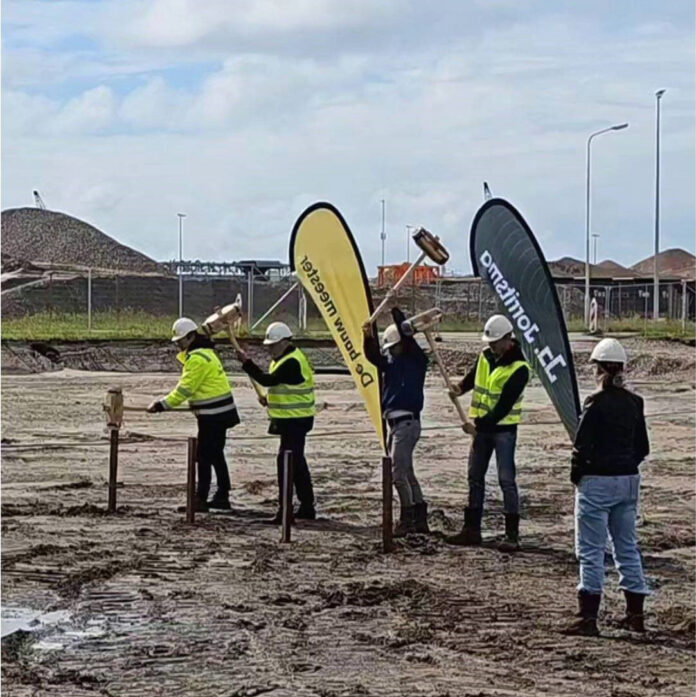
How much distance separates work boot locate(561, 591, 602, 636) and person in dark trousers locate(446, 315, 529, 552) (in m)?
2.99

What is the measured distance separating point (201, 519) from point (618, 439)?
5.58m

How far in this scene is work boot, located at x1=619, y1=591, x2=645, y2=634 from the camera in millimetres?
9469

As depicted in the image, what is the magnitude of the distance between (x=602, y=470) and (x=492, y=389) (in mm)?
2942

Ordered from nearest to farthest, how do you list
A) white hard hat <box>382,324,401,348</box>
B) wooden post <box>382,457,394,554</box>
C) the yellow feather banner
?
1. wooden post <box>382,457,394,554</box>
2. white hard hat <box>382,324,401,348</box>
3. the yellow feather banner

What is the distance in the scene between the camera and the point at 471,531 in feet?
41.5

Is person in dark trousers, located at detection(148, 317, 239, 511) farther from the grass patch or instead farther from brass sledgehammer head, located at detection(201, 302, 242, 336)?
the grass patch

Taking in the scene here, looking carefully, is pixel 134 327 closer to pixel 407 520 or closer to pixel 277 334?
pixel 277 334

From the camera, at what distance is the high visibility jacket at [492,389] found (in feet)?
40.3

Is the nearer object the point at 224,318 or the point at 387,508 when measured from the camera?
the point at 387,508

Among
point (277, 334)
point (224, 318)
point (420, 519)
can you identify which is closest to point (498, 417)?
point (420, 519)

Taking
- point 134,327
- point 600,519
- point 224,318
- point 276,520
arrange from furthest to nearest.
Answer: point 134,327
point 224,318
point 276,520
point 600,519

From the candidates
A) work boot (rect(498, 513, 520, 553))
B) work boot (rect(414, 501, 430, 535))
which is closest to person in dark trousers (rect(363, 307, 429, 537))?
work boot (rect(414, 501, 430, 535))

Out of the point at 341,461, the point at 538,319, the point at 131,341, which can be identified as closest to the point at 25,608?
the point at 538,319

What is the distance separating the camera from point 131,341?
4047cm
